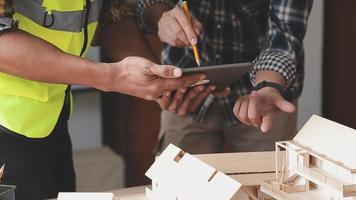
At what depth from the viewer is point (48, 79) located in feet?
5.21

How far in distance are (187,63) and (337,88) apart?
1.42 meters

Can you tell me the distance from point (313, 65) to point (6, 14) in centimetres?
209

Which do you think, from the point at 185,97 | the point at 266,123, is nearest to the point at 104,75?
the point at 185,97

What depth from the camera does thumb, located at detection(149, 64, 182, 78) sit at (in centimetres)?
153

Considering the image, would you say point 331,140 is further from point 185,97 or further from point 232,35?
point 232,35

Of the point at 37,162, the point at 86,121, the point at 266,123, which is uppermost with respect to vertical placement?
the point at 266,123

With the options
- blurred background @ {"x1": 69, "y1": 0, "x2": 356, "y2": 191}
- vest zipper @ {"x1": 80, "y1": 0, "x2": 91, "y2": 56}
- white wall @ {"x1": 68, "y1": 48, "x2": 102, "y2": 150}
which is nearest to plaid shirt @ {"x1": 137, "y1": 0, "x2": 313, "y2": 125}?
vest zipper @ {"x1": 80, "y1": 0, "x2": 91, "y2": 56}

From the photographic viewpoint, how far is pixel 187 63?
218 centimetres

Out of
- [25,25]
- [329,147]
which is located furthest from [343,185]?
[25,25]

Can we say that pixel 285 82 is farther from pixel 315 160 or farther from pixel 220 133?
pixel 315 160

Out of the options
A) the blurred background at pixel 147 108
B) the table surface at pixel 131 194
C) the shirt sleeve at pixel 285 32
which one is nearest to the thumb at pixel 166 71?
the table surface at pixel 131 194

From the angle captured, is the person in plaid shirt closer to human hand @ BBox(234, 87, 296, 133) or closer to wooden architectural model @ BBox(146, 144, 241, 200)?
human hand @ BBox(234, 87, 296, 133)

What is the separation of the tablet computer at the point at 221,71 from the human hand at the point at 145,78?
0.03 meters

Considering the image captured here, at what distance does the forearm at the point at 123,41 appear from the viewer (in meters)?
1.94
